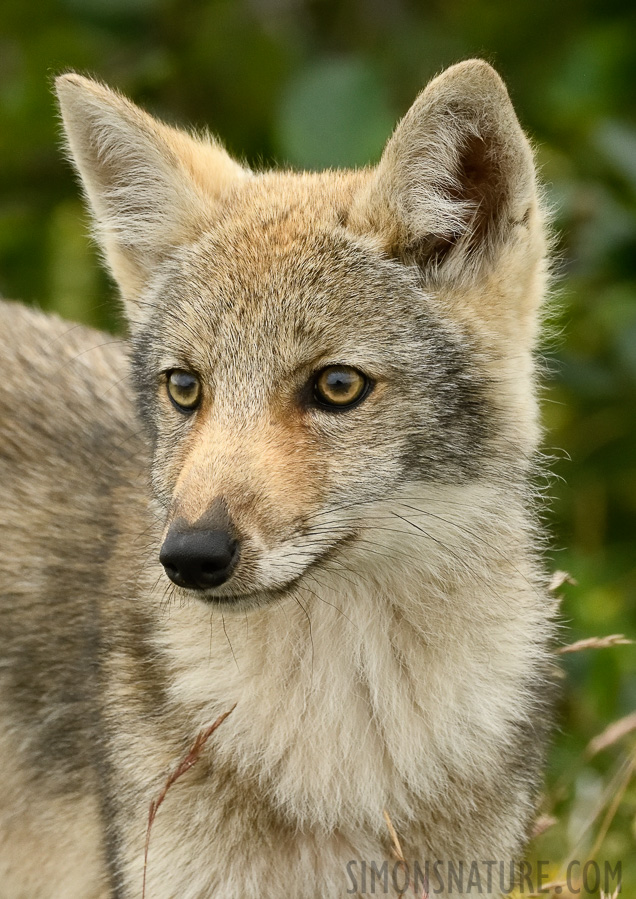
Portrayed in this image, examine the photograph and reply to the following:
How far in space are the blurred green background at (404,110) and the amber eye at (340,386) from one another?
8.13 feet

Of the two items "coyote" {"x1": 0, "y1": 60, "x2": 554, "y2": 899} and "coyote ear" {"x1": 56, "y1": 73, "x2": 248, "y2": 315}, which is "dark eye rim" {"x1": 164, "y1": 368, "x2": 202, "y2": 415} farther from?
"coyote ear" {"x1": 56, "y1": 73, "x2": 248, "y2": 315}

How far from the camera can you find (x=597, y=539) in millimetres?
8344

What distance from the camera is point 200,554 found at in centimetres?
333

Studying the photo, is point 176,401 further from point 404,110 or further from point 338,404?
point 404,110

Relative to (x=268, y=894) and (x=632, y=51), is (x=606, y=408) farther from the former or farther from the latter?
(x=268, y=894)

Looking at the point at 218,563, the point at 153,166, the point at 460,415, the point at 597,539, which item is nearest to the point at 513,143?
the point at 460,415

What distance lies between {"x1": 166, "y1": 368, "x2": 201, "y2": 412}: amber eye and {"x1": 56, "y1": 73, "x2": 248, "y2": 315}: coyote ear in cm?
61

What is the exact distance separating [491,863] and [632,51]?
450cm

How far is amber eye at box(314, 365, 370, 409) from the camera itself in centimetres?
377

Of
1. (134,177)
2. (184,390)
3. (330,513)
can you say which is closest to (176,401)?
(184,390)

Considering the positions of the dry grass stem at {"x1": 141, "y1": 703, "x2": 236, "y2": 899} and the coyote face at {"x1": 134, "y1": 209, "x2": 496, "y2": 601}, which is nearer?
the coyote face at {"x1": 134, "y1": 209, "x2": 496, "y2": 601}

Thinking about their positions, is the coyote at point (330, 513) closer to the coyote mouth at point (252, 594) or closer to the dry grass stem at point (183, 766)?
the coyote mouth at point (252, 594)

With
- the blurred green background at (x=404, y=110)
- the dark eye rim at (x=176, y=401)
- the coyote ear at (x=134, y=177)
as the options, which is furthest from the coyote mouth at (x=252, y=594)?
the blurred green background at (x=404, y=110)

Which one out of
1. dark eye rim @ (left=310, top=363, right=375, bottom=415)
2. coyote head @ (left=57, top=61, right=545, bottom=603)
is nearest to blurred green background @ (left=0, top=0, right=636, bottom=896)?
coyote head @ (left=57, top=61, right=545, bottom=603)
